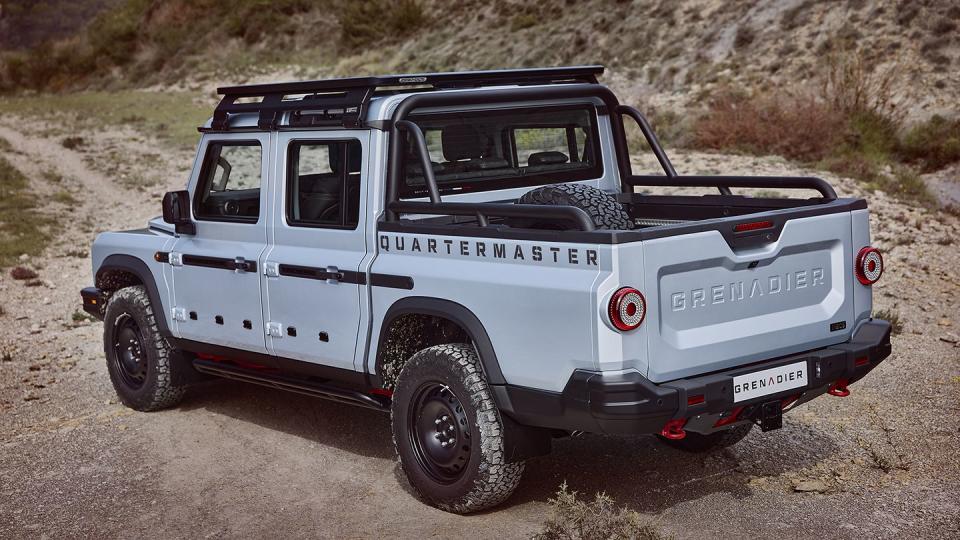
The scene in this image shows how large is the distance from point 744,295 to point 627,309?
0.73 m

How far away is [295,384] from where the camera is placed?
248 inches

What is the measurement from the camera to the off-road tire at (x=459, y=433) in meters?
5.09

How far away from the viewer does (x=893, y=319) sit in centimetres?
905

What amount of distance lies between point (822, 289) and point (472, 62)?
26.3 m

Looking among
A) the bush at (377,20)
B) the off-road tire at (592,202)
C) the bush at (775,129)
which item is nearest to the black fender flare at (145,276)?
the off-road tire at (592,202)

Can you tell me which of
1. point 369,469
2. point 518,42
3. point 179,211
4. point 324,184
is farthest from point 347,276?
point 518,42

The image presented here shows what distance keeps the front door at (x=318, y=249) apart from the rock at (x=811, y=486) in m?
2.27

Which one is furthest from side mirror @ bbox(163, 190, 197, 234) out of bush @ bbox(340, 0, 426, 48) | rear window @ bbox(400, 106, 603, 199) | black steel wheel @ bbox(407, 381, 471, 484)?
bush @ bbox(340, 0, 426, 48)

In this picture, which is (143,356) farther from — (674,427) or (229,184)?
(674,427)

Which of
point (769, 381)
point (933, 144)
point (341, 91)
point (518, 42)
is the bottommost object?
point (769, 381)

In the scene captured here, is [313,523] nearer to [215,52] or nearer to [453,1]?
[453,1]

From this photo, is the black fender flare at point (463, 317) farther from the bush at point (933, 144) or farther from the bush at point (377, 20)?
the bush at point (377, 20)

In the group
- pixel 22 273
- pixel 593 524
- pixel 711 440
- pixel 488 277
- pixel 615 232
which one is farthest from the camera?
pixel 22 273

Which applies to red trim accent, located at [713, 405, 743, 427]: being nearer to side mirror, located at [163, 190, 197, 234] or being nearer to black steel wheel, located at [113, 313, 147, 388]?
side mirror, located at [163, 190, 197, 234]
